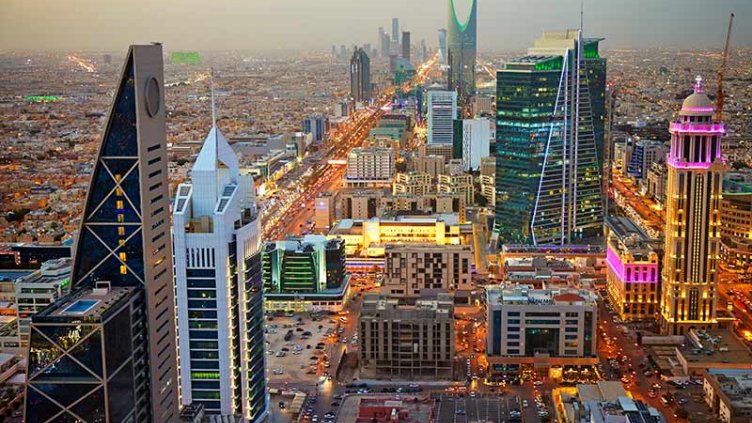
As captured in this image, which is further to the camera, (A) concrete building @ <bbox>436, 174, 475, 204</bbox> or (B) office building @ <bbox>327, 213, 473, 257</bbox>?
(A) concrete building @ <bbox>436, 174, 475, 204</bbox>

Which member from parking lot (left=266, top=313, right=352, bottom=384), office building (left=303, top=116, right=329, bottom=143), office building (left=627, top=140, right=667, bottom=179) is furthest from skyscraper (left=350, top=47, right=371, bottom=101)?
parking lot (left=266, top=313, right=352, bottom=384)

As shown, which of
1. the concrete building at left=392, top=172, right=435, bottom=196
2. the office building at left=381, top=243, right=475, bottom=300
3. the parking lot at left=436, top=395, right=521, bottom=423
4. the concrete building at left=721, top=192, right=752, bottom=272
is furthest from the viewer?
the concrete building at left=392, top=172, right=435, bottom=196

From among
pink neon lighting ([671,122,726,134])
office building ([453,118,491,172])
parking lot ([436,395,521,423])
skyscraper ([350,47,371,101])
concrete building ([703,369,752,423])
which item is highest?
skyscraper ([350,47,371,101])

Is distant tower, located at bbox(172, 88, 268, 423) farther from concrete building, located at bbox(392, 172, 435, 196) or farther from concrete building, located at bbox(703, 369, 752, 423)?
concrete building, located at bbox(392, 172, 435, 196)

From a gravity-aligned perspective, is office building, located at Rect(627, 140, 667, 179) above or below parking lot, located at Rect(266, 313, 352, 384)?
above

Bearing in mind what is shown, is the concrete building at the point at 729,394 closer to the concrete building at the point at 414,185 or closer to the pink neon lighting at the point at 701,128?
the pink neon lighting at the point at 701,128

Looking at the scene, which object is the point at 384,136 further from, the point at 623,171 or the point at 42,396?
the point at 42,396
